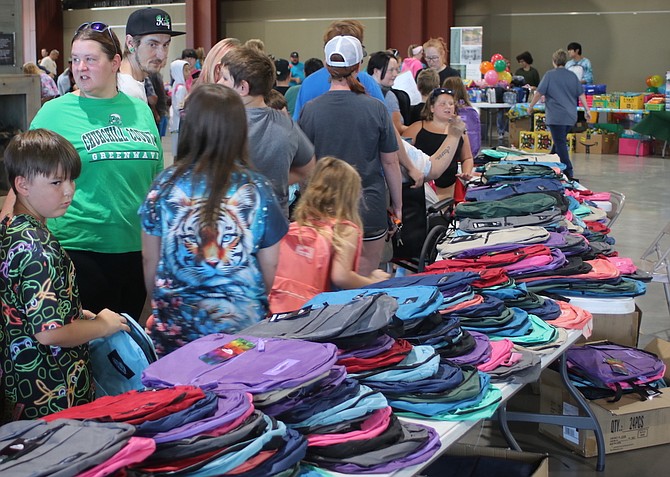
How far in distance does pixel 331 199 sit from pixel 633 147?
39.8 ft

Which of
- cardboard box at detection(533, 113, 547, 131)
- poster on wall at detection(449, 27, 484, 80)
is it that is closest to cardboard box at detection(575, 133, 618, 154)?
cardboard box at detection(533, 113, 547, 131)

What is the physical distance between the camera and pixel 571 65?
52.2 feet

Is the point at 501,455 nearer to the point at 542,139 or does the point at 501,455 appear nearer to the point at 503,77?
the point at 542,139

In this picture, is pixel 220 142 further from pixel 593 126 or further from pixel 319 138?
pixel 593 126

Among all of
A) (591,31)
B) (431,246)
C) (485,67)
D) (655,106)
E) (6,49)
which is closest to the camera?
(6,49)

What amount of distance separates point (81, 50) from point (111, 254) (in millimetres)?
643

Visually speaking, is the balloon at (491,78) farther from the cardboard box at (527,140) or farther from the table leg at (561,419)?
the table leg at (561,419)

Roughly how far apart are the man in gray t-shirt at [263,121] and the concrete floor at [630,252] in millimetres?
1361

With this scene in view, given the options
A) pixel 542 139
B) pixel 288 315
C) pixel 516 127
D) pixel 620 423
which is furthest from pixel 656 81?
pixel 288 315

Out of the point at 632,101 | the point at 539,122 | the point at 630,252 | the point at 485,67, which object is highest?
the point at 485,67

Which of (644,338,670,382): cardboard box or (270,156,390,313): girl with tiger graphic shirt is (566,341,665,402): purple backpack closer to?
(644,338,670,382): cardboard box

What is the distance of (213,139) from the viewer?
236 centimetres

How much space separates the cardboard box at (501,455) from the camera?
269 centimetres

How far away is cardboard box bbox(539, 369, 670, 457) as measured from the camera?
3.70 meters
